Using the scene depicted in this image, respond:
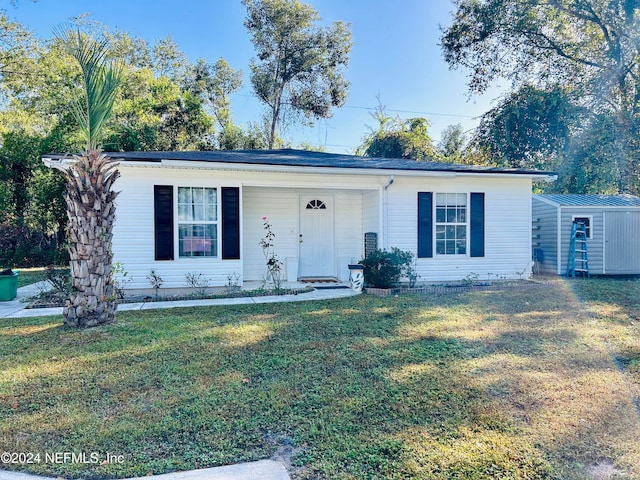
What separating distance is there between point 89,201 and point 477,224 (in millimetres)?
8513

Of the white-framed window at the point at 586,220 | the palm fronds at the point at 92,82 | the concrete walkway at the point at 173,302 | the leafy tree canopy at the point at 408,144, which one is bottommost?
the concrete walkway at the point at 173,302

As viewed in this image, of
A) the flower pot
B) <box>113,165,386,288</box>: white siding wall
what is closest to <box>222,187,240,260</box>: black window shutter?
<box>113,165,386,288</box>: white siding wall

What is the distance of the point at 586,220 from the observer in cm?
1148

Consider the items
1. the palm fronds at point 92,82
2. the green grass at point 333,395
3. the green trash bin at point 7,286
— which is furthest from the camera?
the green trash bin at point 7,286

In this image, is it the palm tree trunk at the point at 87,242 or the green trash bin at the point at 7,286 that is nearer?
the palm tree trunk at the point at 87,242

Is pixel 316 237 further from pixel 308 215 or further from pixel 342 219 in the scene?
pixel 342 219

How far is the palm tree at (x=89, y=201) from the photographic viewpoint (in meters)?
5.46

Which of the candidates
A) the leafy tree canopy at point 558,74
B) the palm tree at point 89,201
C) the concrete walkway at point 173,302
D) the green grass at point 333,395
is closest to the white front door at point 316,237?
the concrete walkway at point 173,302

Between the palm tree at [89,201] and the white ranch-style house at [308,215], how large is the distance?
2141 millimetres

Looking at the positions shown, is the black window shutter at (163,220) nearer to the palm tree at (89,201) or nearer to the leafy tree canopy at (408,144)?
the palm tree at (89,201)

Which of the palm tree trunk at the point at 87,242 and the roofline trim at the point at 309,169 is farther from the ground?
the roofline trim at the point at 309,169

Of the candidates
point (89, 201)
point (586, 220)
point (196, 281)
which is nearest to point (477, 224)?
point (586, 220)

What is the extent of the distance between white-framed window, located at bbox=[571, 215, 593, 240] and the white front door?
7.34 meters

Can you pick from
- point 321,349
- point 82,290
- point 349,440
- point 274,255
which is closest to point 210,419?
point 349,440
